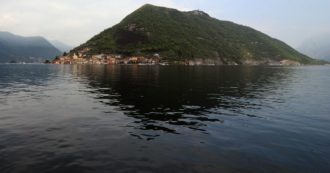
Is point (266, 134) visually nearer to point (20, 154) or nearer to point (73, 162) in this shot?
point (73, 162)

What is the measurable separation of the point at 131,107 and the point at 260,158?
2414cm

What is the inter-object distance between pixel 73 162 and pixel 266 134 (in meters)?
18.8

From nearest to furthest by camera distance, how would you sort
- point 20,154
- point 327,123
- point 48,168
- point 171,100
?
point 48,168 < point 20,154 < point 327,123 < point 171,100

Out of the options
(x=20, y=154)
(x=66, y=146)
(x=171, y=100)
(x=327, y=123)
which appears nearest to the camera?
(x=20, y=154)

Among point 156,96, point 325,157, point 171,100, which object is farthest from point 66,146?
point 156,96

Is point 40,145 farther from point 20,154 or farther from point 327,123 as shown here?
point 327,123

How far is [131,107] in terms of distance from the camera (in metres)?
44.4

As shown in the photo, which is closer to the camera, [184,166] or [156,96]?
[184,166]

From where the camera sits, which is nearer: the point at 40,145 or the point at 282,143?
the point at 40,145

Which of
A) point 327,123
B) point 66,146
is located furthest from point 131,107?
point 327,123

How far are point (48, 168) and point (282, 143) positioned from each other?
1943 cm

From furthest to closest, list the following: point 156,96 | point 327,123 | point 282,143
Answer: point 156,96 < point 327,123 < point 282,143

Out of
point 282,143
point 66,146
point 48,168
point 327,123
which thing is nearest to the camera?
point 48,168

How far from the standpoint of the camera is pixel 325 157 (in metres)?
24.0
